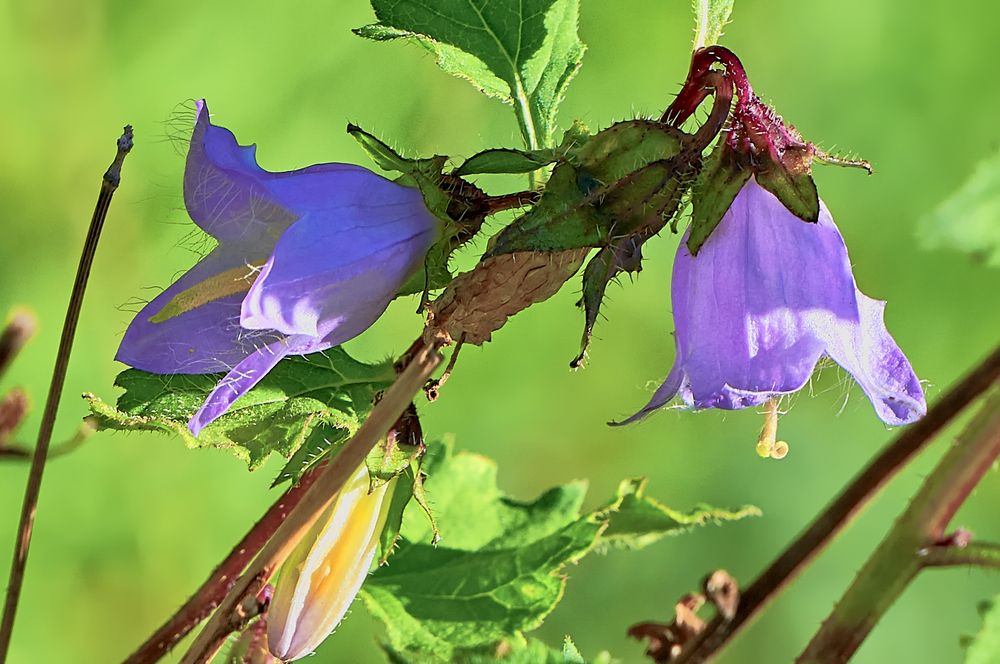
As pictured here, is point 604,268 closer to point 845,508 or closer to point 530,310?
point 845,508

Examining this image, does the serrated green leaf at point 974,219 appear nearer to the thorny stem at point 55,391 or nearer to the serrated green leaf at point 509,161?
the serrated green leaf at point 509,161

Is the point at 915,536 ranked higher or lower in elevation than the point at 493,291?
lower

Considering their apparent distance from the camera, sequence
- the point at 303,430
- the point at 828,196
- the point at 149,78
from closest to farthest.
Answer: the point at 303,430 → the point at 149,78 → the point at 828,196

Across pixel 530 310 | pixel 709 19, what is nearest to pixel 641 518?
pixel 709 19

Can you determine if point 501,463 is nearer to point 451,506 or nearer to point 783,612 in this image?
point 783,612

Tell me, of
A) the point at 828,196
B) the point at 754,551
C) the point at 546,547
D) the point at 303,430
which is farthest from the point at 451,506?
the point at 828,196

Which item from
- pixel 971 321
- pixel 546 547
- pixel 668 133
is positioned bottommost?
pixel 546 547
